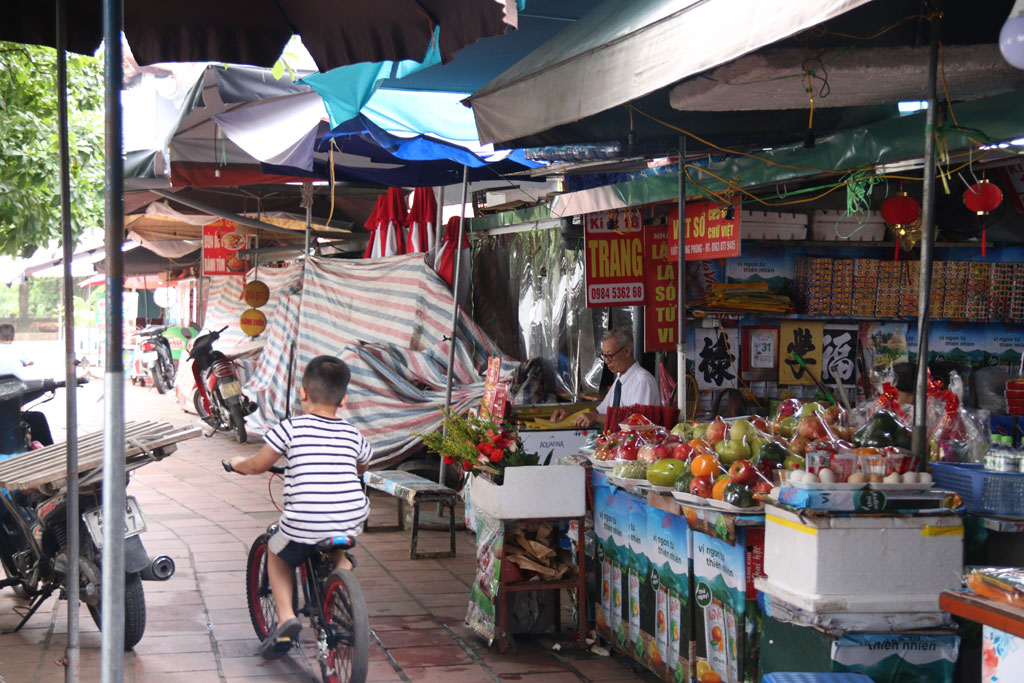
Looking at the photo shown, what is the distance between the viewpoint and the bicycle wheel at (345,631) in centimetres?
445

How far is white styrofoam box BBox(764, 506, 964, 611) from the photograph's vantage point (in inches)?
144

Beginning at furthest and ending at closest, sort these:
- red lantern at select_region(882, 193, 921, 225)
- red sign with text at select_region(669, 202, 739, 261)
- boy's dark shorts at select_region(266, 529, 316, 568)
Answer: red sign with text at select_region(669, 202, 739, 261) < red lantern at select_region(882, 193, 921, 225) < boy's dark shorts at select_region(266, 529, 316, 568)

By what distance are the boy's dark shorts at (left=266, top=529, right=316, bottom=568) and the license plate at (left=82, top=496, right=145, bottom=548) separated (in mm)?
1046

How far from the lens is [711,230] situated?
261 inches

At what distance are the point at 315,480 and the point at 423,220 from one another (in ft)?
21.5

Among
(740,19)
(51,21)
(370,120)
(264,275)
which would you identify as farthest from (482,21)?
(264,275)

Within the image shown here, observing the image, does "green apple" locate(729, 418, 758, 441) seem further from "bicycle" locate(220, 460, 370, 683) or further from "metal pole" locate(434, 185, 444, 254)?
"metal pole" locate(434, 185, 444, 254)

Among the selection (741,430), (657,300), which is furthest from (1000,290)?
(741,430)

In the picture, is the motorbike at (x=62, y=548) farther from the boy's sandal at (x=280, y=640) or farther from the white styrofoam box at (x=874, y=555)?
the white styrofoam box at (x=874, y=555)

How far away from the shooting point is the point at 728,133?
20.3 feet

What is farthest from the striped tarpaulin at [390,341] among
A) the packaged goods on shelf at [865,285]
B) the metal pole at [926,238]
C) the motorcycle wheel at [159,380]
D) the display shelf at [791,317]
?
the motorcycle wheel at [159,380]

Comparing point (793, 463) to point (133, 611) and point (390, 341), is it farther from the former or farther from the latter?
point (390, 341)

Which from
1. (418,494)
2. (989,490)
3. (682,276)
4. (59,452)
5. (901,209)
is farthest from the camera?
(418,494)

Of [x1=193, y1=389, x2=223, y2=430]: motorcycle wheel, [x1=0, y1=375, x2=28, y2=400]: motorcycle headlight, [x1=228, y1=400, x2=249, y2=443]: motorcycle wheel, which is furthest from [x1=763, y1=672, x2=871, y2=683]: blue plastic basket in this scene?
[x1=193, y1=389, x2=223, y2=430]: motorcycle wheel
